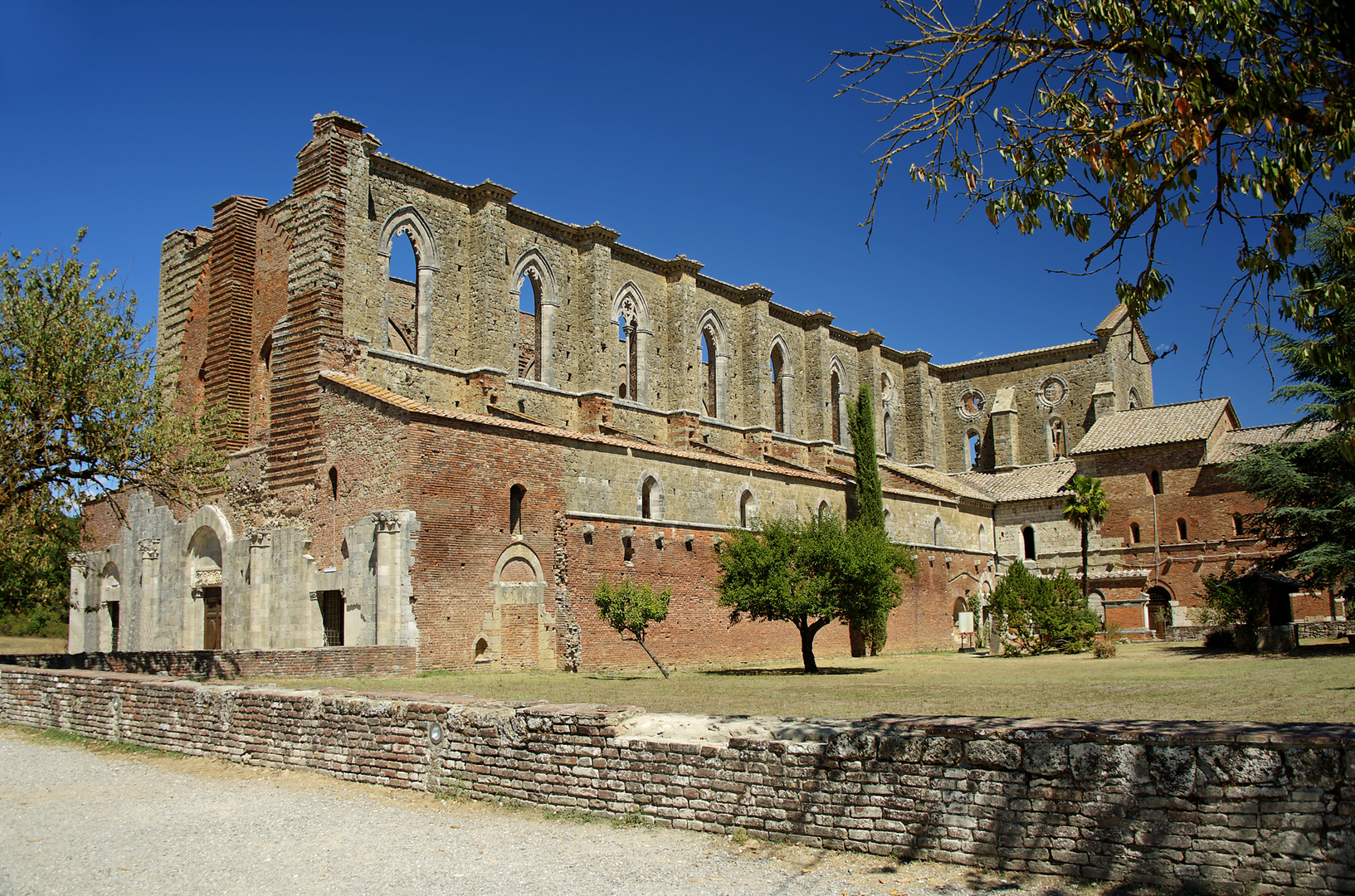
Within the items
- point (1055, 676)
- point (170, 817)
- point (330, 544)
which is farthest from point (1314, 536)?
point (170, 817)

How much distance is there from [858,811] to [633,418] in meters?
24.5

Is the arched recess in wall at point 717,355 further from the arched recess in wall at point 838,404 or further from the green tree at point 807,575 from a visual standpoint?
the green tree at point 807,575

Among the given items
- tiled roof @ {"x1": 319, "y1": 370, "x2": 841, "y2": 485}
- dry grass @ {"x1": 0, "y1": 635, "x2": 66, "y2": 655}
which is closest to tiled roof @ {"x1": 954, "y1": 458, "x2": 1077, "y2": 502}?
tiled roof @ {"x1": 319, "y1": 370, "x2": 841, "y2": 485}

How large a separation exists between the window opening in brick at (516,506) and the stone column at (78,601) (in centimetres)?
1396

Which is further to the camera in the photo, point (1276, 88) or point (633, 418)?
point (633, 418)

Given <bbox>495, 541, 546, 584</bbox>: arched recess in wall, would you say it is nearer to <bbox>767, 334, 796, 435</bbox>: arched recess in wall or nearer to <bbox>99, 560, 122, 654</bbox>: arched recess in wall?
<bbox>99, 560, 122, 654</bbox>: arched recess in wall

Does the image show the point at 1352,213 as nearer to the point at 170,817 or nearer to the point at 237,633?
the point at 170,817

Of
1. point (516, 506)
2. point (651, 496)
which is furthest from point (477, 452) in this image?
point (651, 496)

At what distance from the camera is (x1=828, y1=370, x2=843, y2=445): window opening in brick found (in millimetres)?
40500

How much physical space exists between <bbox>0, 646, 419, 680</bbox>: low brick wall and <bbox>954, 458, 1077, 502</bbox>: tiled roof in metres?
29.5

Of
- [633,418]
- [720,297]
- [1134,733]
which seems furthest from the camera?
[720,297]

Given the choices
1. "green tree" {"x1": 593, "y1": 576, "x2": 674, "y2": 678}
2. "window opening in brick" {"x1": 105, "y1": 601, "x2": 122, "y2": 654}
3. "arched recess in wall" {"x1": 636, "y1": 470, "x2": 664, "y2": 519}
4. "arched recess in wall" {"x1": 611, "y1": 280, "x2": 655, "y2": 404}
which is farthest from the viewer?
"arched recess in wall" {"x1": 611, "y1": 280, "x2": 655, "y2": 404}

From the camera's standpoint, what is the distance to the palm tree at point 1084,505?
35.6m

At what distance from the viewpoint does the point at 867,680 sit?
18453 mm
